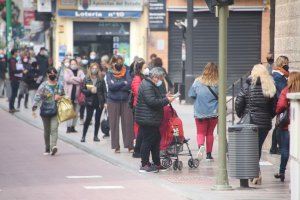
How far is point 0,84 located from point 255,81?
82.9 ft

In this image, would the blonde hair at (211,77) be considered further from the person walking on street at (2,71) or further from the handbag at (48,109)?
the person walking on street at (2,71)

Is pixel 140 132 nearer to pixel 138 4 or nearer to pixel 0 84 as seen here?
pixel 0 84

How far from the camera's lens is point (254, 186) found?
46.6 feet

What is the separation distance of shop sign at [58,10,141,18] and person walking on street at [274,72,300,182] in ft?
89.8

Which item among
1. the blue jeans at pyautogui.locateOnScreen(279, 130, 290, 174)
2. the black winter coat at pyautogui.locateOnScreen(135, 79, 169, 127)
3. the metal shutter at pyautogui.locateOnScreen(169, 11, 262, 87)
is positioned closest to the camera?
the blue jeans at pyautogui.locateOnScreen(279, 130, 290, 174)

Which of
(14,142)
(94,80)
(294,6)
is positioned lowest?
(14,142)

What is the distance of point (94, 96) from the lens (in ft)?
69.8

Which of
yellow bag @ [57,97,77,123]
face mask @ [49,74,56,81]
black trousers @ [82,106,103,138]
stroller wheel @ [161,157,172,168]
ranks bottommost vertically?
stroller wheel @ [161,157,172,168]

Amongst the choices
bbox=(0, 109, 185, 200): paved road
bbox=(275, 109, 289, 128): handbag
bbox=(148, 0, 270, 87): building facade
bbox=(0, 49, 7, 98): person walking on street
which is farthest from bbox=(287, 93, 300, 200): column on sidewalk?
bbox=(148, 0, 270, 87): building facade

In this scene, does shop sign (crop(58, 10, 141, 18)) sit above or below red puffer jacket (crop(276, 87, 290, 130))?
above

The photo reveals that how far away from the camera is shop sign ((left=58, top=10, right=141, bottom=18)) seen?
137 feet

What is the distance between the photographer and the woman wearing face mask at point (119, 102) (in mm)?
18969

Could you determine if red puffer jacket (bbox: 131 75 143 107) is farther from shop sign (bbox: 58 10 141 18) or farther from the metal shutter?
shop sign (bbox: 58 10 141 18)

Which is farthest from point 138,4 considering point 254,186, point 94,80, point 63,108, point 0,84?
point 254,186
